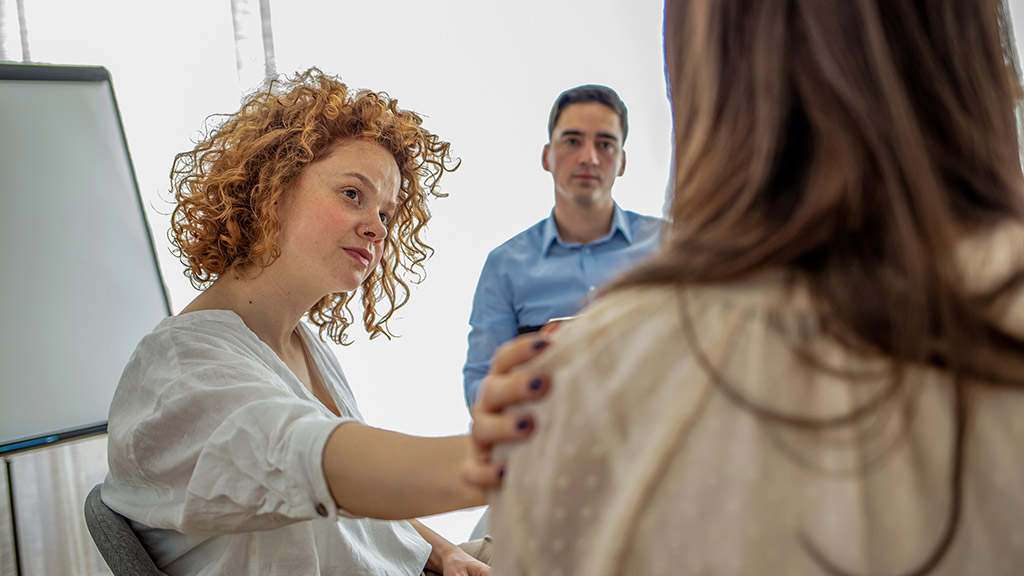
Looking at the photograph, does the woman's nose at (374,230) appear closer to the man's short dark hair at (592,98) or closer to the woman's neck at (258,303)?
the woman's neck at (258,303)

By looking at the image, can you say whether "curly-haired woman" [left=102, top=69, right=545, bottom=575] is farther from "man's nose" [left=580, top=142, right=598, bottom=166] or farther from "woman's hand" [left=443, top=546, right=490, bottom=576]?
"man's nose" [left=580, top=142, right=598, bottom=166]

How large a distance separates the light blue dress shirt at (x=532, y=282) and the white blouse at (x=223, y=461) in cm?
157

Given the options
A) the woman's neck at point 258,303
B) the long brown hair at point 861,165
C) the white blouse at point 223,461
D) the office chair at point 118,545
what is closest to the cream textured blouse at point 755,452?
the long brown hair at point 861,165

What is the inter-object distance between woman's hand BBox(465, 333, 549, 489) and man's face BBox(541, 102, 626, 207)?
95.7 inches

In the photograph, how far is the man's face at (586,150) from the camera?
Answer: 296 cm

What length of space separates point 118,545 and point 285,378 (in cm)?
36

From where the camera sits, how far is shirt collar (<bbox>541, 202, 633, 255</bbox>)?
3039 millimetres

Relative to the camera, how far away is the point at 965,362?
0.47 metres

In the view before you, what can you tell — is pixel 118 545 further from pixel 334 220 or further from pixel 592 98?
pixel 592 98

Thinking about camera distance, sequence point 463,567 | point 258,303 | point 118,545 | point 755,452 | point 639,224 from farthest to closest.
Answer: point 639,224
point 463,567
point 258,303
point 118,545
point 755,452

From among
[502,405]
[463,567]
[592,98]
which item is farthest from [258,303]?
[592,98]

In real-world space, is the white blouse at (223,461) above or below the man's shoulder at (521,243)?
below

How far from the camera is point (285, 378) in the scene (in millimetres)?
1334

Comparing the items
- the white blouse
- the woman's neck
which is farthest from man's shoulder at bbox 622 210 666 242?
the white blouse
